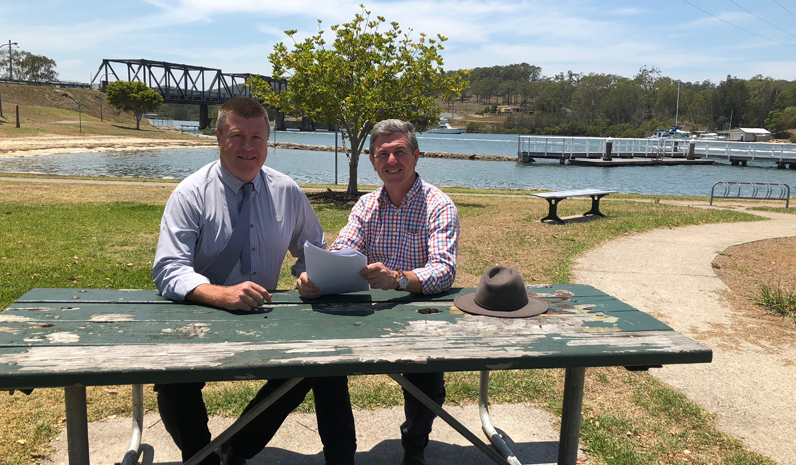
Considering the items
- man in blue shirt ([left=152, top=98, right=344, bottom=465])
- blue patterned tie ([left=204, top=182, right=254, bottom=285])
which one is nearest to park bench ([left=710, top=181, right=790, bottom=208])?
man in blue shirt ([left=152, top=98, right=344, bottom=465])

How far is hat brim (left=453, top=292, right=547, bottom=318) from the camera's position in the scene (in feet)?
7.69

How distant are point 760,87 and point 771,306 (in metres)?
139

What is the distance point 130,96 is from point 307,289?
81.7 metres

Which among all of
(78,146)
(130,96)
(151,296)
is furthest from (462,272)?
(130,96)

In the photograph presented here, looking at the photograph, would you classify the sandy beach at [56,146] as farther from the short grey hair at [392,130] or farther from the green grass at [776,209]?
the short grey hair at [392,130]

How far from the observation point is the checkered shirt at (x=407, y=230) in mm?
2750

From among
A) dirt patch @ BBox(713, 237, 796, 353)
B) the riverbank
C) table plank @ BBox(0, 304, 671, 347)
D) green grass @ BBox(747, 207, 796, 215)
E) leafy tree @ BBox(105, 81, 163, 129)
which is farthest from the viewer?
leafy tree @ BBox(105, 81, 163, 129)

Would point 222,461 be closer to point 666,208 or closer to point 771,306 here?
point 771,306

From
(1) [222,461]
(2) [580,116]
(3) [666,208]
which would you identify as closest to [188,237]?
(1) [222,461]

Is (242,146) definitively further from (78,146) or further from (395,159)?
(78,146)

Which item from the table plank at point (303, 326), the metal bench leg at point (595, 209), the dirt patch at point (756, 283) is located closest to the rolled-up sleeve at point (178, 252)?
the table plank at point (303, 326)

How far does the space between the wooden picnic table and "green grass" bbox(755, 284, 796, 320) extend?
4.00m

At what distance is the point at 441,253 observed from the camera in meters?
2.69

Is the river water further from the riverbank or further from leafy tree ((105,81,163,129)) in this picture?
leafy tree ((105,81,163,129))
